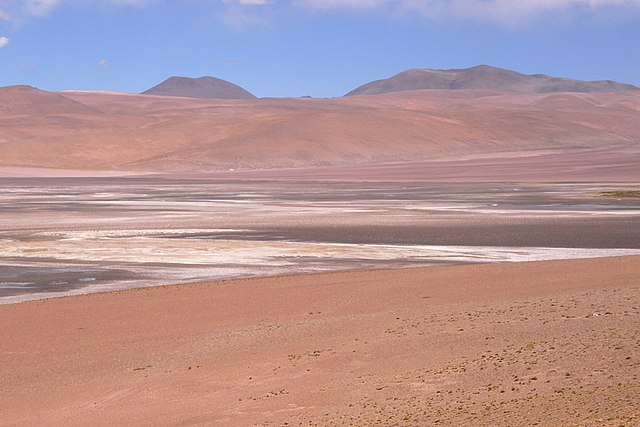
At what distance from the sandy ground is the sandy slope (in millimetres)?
71301

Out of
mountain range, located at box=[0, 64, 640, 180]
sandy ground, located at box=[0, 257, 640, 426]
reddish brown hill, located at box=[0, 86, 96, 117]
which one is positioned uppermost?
reddish brown hill, located at box=[0, 86, 96, 117]

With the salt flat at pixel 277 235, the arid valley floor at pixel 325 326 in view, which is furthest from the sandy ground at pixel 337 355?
the salt flat at pixel 277 235

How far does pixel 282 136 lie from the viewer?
3957 inches

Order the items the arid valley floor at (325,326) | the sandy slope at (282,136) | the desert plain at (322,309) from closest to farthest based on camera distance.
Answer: the arid valley floor at (325,326)
the desert plain at (322,309)
the sandy slope at (282,136)

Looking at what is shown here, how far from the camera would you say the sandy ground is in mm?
8047

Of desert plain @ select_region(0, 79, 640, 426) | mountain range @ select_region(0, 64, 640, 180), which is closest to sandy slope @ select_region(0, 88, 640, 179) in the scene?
mountain range @ select_region(0, 64, 640, 180)

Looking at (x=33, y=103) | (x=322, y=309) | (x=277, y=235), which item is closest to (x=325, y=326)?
(x=322, y=309)

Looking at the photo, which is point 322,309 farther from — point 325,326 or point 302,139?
point 302,139

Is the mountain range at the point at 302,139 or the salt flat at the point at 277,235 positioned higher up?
the mountain range at the point at 302,139

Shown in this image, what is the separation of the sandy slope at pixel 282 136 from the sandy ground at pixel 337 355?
234 feet

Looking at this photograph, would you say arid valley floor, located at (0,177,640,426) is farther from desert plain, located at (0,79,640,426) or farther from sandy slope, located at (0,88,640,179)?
sandy slope, located at (0,88,640,179)

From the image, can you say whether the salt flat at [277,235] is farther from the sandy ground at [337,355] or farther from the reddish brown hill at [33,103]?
the reddish brown hill at [33,103]

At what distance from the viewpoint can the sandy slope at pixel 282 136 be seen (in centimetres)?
9344

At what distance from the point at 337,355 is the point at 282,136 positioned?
9085 cm
